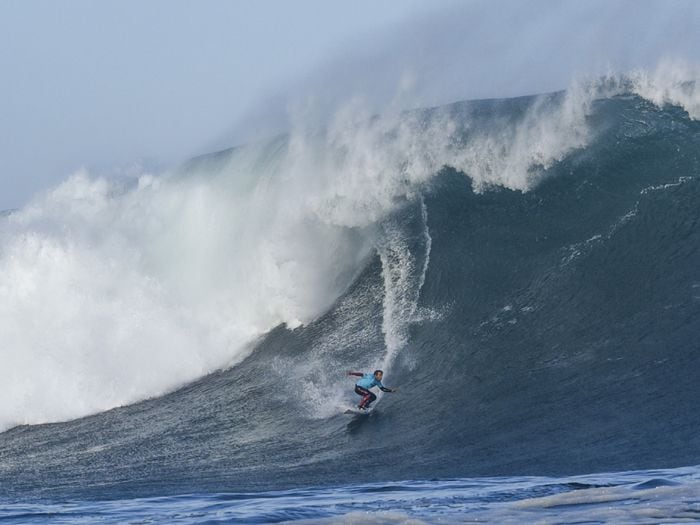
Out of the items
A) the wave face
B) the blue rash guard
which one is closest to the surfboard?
the wave face

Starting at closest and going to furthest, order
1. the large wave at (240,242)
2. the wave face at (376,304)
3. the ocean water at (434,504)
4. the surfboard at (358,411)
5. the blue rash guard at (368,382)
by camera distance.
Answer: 1. the ocean water at (434,504)
2. the wave face at (376,304)
3. the surfboard at (358,411)
4. the blue rash guard at (368,382)
5. the large wave at (240,242)

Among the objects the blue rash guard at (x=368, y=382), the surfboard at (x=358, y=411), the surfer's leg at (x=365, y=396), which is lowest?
the surfboard at (x=358, y=411)

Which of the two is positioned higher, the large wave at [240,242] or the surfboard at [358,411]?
the large wave at [240,242]

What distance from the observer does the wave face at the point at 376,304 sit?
36.3 feet

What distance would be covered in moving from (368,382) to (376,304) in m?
3.29

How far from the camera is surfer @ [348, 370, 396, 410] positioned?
12516 millimetres

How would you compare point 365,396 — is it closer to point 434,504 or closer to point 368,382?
point 368,382

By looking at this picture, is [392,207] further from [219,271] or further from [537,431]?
[537,431]

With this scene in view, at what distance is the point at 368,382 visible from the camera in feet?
41.5

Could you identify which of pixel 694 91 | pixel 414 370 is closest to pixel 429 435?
pixel 414 370

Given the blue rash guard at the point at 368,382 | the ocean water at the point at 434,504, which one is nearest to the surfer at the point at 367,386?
the blue rash guard at the point at 368,382

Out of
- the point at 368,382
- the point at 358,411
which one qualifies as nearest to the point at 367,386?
the point at 368,382

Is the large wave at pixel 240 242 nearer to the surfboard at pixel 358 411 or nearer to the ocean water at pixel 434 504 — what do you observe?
the surfboard at pixel 358 411

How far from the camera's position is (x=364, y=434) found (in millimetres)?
11727
